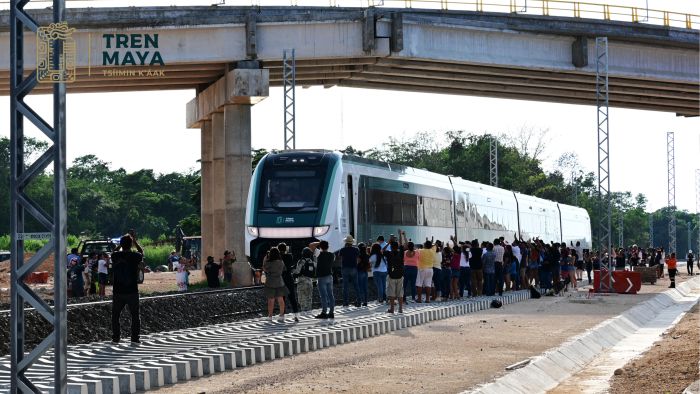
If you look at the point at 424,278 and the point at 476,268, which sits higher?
the point at 476,268

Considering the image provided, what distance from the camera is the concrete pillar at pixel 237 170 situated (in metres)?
47.4

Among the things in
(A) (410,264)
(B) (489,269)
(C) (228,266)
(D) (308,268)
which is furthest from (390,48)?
(D) (308,268)

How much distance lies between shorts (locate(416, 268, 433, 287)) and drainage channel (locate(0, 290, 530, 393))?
2.92 m

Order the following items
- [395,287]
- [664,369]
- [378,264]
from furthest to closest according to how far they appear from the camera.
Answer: [378,264] → [395,287] → [664,369]

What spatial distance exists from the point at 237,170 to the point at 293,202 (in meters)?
13.3

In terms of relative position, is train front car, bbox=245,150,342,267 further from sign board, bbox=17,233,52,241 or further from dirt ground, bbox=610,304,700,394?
sign board, bbox=17,233,52,241

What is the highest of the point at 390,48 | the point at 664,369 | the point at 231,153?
the point at 390,48

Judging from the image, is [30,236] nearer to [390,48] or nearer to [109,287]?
[109,287]

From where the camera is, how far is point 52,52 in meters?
10.9

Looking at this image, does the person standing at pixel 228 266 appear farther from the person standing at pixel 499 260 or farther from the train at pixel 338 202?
the person standing at pixel 499 260

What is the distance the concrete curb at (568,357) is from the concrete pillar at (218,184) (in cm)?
1989

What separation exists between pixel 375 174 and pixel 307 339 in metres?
17.9

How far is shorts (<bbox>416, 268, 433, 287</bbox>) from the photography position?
101 feet

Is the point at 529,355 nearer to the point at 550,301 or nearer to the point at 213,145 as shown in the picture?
the point at 550,301
